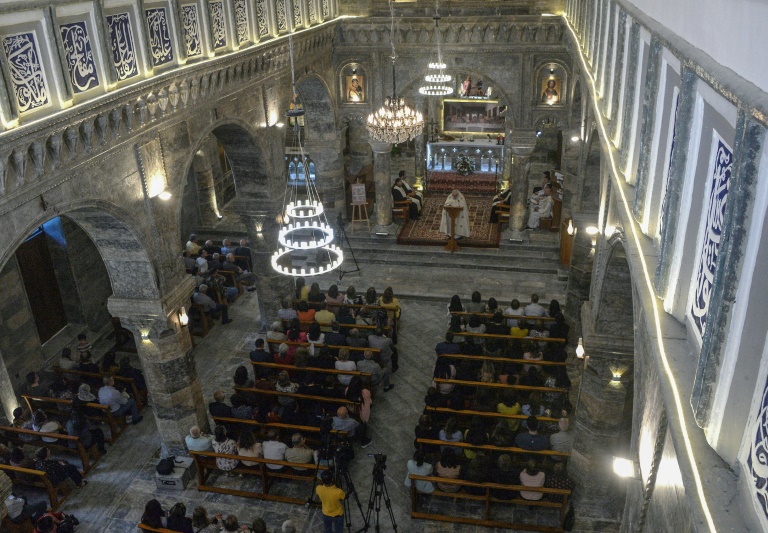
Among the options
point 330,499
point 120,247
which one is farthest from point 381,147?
point 330,499

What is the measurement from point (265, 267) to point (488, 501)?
7379mm

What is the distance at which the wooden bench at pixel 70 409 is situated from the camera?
11297 mm

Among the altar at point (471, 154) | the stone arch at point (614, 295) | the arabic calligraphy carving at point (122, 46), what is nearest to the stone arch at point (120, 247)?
the arabic calligraphy carving at point (122, 46)

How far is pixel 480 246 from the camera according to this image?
17.8 metres

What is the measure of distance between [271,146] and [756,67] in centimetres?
1168

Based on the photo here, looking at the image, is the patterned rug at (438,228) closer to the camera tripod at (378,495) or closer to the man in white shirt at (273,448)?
the man in white shirt at (273,448)

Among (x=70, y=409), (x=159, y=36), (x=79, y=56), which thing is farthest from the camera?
(x=70, y=409)

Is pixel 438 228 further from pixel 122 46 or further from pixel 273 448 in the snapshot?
pixel 122 46

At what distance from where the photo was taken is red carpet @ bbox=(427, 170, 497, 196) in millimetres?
22000

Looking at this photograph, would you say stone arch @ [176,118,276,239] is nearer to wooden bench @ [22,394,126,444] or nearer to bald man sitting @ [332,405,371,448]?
wooden bench @ [22,394,126,444]

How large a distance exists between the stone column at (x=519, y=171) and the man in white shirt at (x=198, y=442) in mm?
10638

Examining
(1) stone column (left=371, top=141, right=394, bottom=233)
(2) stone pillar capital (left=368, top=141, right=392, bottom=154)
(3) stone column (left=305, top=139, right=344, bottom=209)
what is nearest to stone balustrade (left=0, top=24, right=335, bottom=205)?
(3) stone column (left=305, top=139, right=344, bottom=209)

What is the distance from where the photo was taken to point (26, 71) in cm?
668

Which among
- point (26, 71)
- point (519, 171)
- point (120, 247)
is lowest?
point (519, 171)
